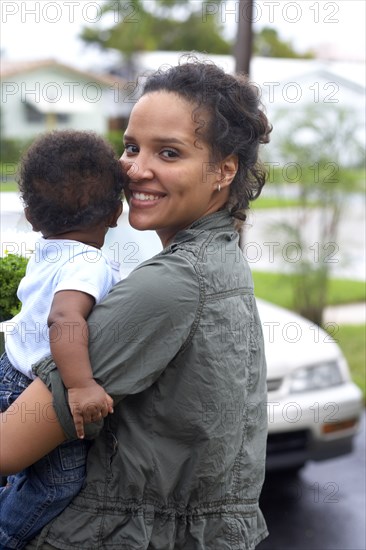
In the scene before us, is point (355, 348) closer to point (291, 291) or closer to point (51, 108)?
point (291, 291)

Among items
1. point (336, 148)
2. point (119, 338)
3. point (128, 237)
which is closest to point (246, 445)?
point (119, 338)

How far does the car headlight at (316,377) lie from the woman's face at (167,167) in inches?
116

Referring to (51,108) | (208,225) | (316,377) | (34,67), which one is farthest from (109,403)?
(34,67)

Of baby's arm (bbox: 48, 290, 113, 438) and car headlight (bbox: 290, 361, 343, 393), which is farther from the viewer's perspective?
car headlight (bbox: 290, 361, 343, 393)

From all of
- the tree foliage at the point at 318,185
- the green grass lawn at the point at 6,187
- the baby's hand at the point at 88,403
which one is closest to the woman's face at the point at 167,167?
the baby's hand at the point at 88,403

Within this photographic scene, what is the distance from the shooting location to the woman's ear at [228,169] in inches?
69.3

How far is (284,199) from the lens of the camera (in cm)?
882

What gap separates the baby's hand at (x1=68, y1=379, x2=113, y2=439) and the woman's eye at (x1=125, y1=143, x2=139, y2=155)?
558 millimetres

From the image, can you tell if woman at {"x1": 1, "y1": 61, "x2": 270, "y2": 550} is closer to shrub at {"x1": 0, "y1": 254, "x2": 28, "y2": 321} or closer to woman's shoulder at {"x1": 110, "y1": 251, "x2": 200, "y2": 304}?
woman's shoulder at {"x1": 110, "y1": 251, "x2": 200, "y2": 304}

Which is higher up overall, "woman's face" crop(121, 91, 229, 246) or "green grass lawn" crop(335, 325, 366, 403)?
"woman's face" crop(121, 91, 229, 246)

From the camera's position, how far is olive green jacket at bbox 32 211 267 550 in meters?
1.49

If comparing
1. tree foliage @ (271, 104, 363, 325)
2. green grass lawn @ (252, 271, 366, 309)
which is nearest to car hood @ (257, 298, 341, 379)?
tree foliage @ (271, 104, 363, 325)

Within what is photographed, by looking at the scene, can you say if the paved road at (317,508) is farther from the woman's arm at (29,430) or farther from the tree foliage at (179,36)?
the tree foliage at (179,36)

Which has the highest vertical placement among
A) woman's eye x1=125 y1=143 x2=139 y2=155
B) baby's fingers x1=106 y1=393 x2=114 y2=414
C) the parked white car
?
woman's eye x1=125 y1=143 x2=139 y2=155
